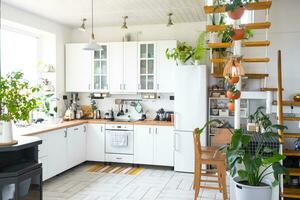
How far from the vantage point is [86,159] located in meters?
6.02

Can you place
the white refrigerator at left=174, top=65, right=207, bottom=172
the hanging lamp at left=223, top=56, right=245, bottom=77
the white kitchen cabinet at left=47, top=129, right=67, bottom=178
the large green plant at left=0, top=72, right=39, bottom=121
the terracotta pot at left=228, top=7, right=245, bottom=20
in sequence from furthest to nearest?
the white refrigerator at left=174, top=65, right=207, bottom=172 → the white kitchen cabinet at left=47, top=129, right=67, bottom=178 → the hanging lamp at left=223, top=56, right=245, bottom=77 → the terracotta pot at left=228, top=7, right=245, bottom=20 → the large green plant at left=0, top=72, right=39, bottom=121

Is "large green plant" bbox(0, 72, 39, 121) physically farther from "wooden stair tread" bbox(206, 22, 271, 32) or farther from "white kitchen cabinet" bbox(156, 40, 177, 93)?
"white kitchen cabinet" bbox(156, 40, 177, 93)

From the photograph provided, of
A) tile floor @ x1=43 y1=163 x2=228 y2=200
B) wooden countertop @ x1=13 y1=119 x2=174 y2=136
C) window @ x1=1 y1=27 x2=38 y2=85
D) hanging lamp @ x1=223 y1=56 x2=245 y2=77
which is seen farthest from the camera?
window @ x1=1 y1=27 x2=38 y2=85

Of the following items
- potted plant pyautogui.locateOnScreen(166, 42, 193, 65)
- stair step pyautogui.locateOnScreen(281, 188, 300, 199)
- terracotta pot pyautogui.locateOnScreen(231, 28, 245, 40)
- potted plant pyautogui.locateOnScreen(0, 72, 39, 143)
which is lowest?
stair step pyautogui.locateOnScreen(281, 188, 300, 199)

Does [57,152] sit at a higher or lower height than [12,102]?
lower

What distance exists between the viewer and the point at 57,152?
4969 millimetres

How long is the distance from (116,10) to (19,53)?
1996mm

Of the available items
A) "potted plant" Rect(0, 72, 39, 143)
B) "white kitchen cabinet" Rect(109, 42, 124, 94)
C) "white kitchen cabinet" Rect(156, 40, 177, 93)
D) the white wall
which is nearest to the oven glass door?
"white kitchen cabinet" Rect(109, 42, 124, 94)

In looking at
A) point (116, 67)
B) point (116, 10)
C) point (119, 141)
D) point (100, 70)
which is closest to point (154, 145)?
point (119, 141)

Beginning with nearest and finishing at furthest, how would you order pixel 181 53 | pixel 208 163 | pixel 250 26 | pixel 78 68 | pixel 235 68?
1. pixel 235 68
2. pixel 250 26
3. pixel 208 163
4. pixel 181 53
5. pixel 78 68

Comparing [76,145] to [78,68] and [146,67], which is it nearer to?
[78,68]

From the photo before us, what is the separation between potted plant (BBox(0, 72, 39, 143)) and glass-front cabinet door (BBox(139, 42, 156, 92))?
10.4ft

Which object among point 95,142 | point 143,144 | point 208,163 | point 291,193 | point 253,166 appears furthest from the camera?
point 95,142

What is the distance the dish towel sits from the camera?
5.73m
